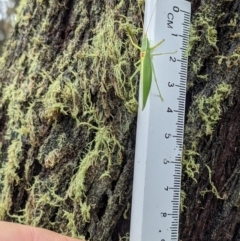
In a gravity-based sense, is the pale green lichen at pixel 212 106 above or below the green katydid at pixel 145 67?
below

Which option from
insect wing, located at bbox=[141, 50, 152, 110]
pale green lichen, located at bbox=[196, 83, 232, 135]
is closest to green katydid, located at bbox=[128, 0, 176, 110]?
insect wing, located at bbox=[141, 50, 152, 110]

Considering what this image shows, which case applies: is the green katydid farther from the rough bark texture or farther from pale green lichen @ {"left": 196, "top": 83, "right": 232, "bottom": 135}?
pale green lichen @ {"left": 196, "top": 83, "right": 232, "bottom": 135}

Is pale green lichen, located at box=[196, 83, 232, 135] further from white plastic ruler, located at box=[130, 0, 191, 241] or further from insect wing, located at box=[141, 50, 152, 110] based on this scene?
insect wing, located at box=[141, 50, 152, 110]

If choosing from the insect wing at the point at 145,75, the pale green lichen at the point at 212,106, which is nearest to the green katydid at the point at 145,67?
the insect wing at the point at 145,75

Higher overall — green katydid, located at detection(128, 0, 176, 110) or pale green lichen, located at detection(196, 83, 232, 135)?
green katydid, located at detection(128, 0, 176, 110)

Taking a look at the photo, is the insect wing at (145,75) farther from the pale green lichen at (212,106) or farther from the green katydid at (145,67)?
the pale green lichen at (212,106)
